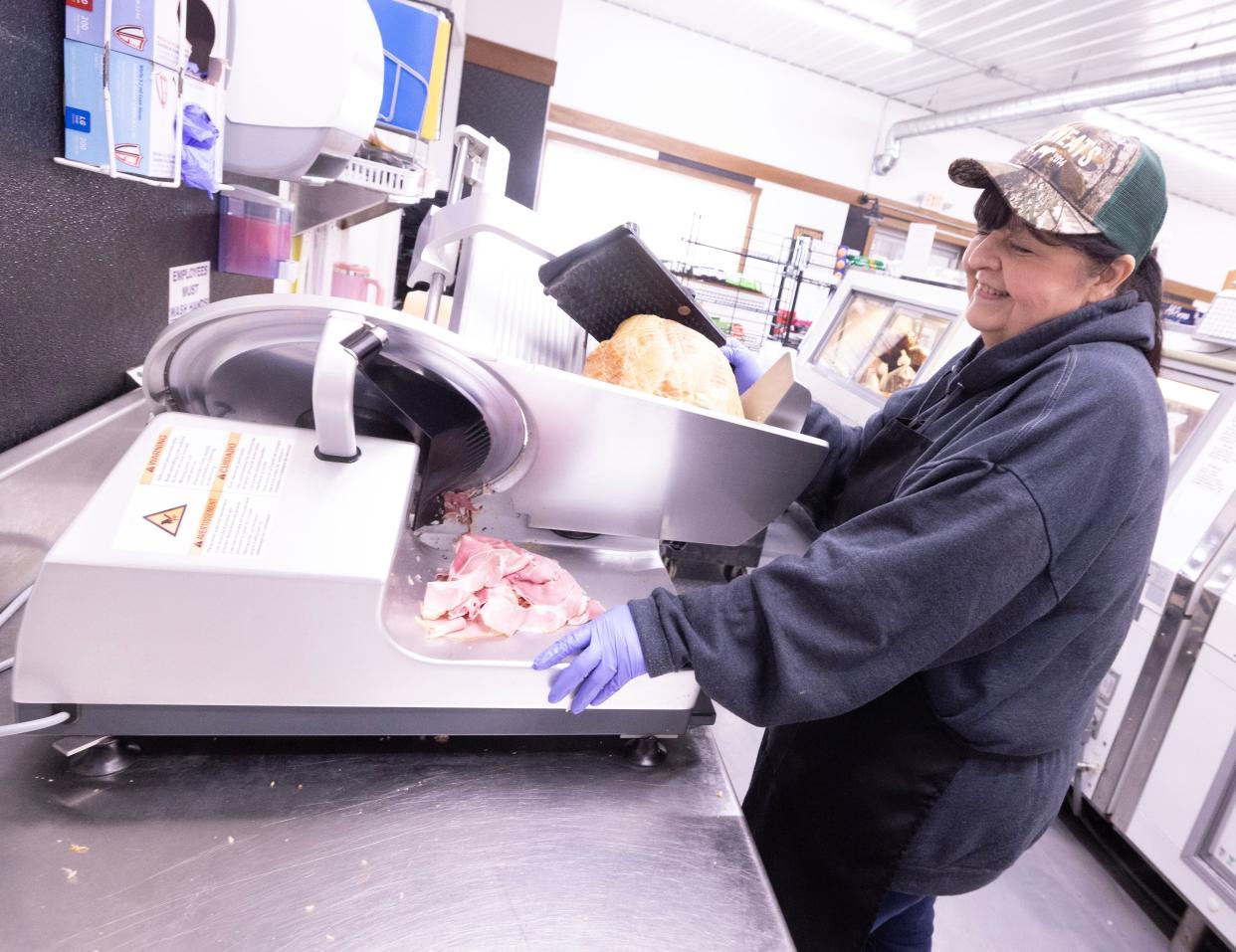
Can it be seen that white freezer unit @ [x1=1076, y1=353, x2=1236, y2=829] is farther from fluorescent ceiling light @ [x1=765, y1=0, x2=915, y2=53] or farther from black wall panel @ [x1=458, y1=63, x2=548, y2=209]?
fluorescent ceiling light @ [x1=765, y1=0, x2=915, y2=53]

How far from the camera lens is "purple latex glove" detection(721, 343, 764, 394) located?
147 cm

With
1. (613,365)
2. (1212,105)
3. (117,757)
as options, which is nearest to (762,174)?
(1212,105)

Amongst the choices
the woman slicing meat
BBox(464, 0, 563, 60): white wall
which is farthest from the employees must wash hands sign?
BBox(464, 0, 563, 60): white wall

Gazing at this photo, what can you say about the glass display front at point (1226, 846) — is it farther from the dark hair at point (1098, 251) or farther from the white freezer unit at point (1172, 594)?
the dark hair at point (1098, 251)

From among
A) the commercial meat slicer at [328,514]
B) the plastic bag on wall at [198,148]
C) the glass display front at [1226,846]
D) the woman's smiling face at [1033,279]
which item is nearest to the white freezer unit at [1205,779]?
the glass display front at [1226,846]

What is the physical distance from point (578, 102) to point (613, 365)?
7890 millimetres

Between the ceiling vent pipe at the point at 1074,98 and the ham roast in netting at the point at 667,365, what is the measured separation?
690 centimetres

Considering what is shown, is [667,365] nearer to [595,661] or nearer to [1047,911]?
[595,661]

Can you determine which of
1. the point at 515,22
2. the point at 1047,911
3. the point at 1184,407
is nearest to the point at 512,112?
the point at 515,22

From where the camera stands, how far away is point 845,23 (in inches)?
268

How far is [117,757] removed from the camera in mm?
745

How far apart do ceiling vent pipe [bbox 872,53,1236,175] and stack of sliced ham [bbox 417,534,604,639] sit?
23.8ft

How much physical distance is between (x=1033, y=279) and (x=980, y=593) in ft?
1.48

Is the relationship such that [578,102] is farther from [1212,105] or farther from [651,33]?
[1212,105]
